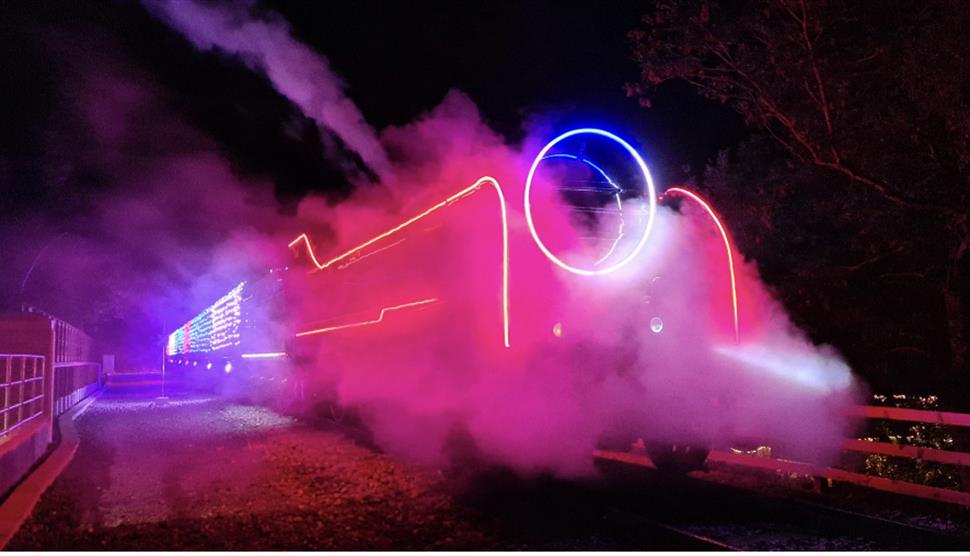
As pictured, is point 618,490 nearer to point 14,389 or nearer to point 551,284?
point 551,284

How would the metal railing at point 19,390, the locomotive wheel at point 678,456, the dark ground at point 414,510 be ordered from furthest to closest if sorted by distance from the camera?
the metal railing at point 19,390 → the locomotive wheel at point 678,456 → the dark ground at point 414,510

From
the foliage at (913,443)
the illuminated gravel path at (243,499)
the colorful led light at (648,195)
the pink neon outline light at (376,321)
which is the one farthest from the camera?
the pink neon outline light at (376,321)

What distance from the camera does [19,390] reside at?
34.7 feet

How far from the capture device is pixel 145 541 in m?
6.21

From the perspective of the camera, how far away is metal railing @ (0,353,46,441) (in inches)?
361

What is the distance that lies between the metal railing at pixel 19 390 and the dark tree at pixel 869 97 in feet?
27.3

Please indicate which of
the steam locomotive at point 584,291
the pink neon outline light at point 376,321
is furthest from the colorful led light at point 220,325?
the steam locomotive at point 584,291

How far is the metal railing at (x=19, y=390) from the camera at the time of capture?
9.17 metres

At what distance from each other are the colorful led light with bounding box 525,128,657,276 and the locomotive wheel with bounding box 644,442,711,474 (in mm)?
2272

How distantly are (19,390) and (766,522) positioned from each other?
9476mm

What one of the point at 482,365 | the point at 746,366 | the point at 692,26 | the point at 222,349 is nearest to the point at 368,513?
the point at 482,365

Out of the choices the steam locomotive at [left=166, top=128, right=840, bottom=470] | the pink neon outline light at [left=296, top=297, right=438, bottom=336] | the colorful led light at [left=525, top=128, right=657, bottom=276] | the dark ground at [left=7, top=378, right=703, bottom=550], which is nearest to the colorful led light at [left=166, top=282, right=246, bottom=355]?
the pink neon outline light at [left=296, top=297, right=438, bottom=336]

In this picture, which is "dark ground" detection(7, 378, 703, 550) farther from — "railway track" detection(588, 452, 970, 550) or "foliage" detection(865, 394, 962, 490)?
"foliage" detection(865, 394, 962, 490)

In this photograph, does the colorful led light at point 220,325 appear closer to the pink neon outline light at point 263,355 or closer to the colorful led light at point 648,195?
the pink neon outline light at point 263,355
